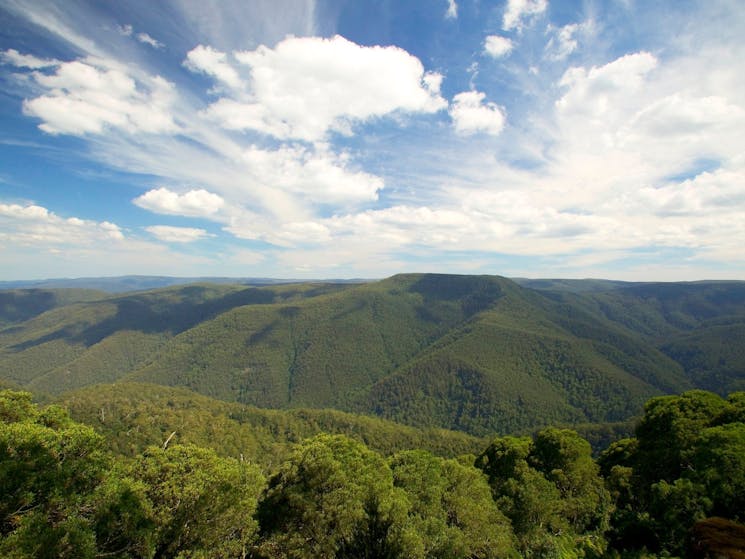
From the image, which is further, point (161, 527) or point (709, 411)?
point (709, 411)

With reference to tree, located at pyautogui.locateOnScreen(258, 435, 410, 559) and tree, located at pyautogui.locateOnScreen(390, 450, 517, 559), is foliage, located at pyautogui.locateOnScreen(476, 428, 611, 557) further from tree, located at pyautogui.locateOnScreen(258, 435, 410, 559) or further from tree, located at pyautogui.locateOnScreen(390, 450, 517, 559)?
tree, located at pyautogui.locateOnScreen(258, 435, 410, 559)

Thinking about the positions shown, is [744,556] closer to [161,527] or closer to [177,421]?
[161,527]

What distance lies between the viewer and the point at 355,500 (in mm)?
22344

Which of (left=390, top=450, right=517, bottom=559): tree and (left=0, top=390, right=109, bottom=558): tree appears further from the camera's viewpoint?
(left=390, top=450, right=517, bottom=559): tree

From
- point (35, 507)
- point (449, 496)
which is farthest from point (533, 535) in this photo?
point (35, 507)

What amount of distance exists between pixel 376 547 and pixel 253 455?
390ft

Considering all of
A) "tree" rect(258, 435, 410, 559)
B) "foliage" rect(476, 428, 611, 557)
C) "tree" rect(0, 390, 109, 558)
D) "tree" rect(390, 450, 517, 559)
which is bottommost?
"foliage" rect(476, 428, 611, 557)

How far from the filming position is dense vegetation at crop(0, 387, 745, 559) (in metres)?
13.6

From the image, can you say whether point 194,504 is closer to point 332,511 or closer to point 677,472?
point 332,511

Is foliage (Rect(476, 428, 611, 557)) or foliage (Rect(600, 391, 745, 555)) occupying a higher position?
foliage (Rect(600, 391, 745, 555))

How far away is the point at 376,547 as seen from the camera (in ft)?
75.4

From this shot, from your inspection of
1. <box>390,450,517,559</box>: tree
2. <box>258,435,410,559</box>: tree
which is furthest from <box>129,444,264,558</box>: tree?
<box>390,450,517,559</box>: tree

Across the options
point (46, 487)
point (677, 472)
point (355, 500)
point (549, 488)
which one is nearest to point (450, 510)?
point (355, 500)

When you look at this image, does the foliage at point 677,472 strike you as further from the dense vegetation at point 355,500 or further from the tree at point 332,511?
the tree at point 332,511
